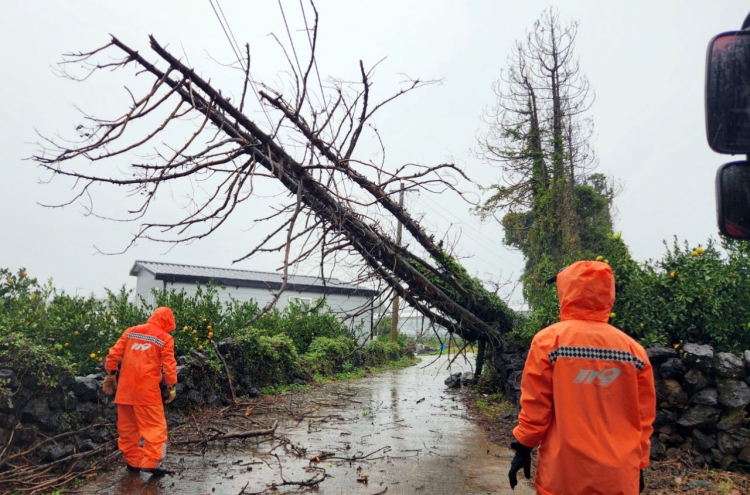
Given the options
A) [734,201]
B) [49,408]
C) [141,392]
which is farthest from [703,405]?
[49,408]

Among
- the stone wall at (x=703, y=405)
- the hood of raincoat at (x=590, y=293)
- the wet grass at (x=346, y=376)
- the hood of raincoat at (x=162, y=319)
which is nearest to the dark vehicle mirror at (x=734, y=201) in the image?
the hood of raincoat at (x=590, y=293)

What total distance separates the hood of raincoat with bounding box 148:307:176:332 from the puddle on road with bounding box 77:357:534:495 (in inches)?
64.5

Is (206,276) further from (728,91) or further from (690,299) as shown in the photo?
(728,91)

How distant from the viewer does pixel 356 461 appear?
6.70 metres

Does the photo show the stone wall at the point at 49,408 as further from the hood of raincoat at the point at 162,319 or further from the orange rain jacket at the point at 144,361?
the hood of raincoat at the point at 162,319

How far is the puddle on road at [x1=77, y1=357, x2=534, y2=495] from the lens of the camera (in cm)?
562

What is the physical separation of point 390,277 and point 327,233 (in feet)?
6.20

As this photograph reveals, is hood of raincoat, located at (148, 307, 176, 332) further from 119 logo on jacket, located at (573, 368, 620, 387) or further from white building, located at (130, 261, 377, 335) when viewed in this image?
white building, located at (130, 261, 377, 335)

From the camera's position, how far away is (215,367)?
9930mm

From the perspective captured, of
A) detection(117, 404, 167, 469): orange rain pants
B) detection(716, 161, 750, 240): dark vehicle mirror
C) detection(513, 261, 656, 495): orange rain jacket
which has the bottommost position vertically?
detection(117, 404, 167, 469): orange rain pants

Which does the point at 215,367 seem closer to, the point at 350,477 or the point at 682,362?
the point at 350,477

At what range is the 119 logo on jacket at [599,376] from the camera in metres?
3.18

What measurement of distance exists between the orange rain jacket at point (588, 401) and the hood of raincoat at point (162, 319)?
4740mm

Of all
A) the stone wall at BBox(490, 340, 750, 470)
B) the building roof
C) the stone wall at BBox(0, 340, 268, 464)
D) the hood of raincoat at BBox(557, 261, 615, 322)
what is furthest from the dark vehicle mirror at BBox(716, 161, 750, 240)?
the building roof
